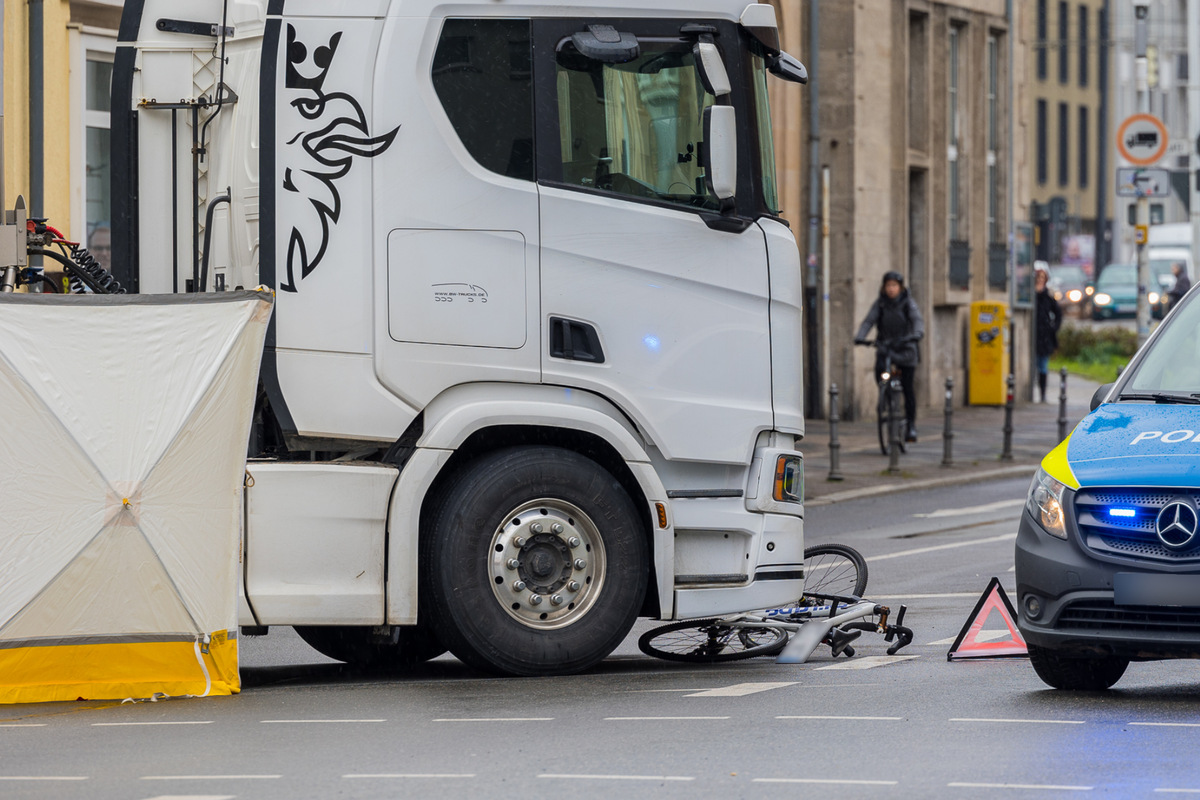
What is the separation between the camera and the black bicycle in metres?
20.0

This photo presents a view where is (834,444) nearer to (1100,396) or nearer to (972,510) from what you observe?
(972,510)

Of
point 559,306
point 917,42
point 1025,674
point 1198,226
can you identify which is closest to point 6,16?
point 559,306

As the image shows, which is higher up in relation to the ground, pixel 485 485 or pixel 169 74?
pixel 169 74

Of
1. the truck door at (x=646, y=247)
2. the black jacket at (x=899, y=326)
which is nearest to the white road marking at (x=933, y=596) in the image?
the truck door at (x=646, y=247)

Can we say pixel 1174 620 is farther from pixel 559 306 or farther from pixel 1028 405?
pixel 1028 405

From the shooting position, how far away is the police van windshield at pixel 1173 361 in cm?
816

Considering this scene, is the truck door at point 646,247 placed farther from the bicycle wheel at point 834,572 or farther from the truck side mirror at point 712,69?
the bicycle wheel at point 834,572

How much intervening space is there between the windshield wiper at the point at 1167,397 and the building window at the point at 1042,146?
206 feet

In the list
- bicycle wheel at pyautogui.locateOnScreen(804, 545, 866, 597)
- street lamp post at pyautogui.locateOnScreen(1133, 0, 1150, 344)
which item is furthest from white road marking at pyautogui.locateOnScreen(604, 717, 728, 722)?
street lamp post at pyautogui.locateOnScreen(1133, 0, 1150, 344)

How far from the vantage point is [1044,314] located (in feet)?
100

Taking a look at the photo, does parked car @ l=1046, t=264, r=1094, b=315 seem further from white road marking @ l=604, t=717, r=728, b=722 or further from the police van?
white road marking @ l=604, t=717, r=728, b=722

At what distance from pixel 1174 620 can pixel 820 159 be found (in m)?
19.9

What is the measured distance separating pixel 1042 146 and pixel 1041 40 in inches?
154

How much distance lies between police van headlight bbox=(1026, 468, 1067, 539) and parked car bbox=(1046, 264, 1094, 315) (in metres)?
45.4
